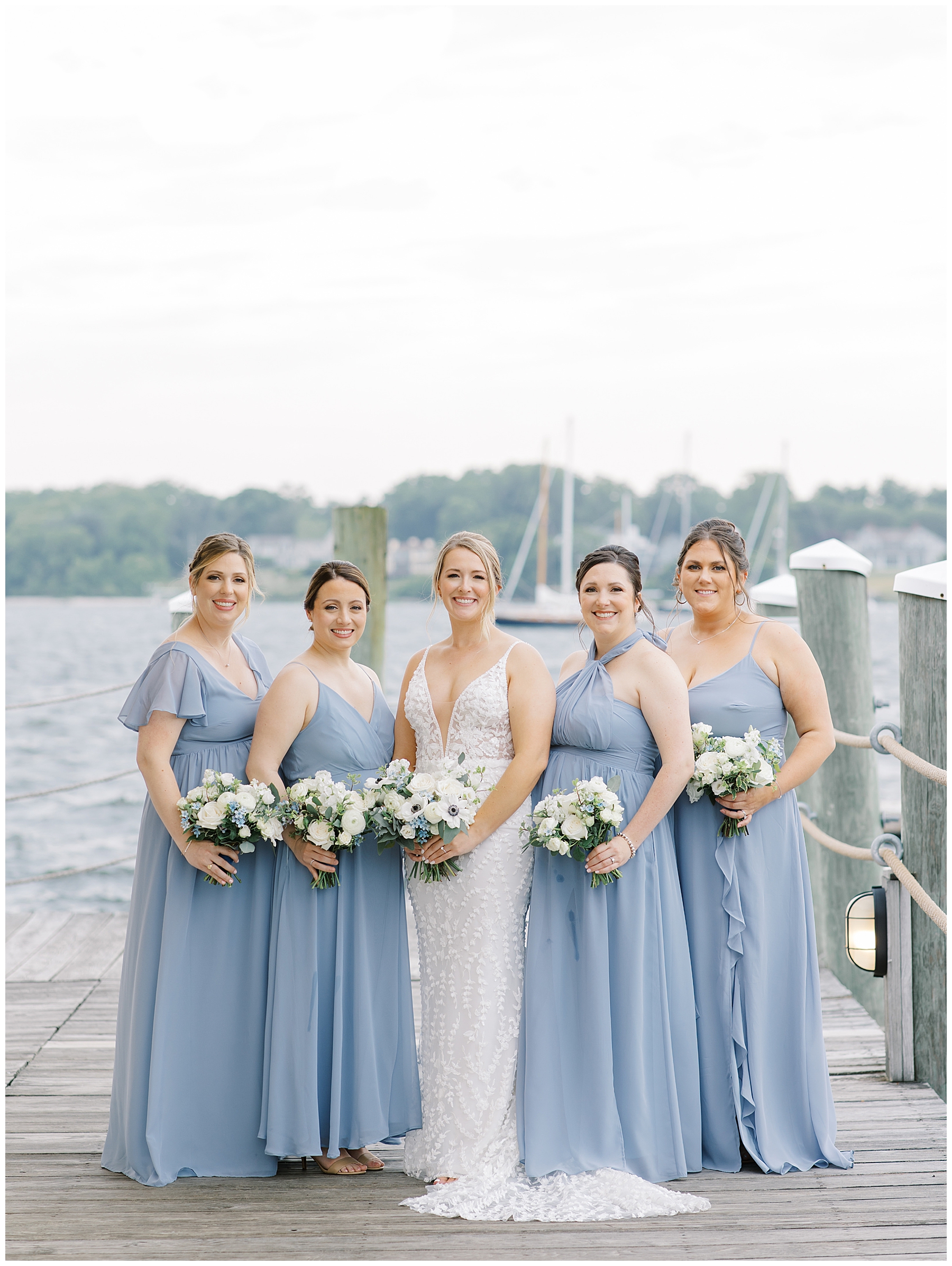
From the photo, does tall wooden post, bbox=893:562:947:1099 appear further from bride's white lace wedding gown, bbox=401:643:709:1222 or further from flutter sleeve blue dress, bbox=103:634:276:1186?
flutter sleeve blue dress, bbox=103:634:276:1186

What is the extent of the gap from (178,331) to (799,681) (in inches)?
1237

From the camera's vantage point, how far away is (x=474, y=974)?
3.66 metres

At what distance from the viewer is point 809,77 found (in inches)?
947

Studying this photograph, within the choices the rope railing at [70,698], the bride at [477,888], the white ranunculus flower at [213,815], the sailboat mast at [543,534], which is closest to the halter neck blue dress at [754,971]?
the bride at [477,888]

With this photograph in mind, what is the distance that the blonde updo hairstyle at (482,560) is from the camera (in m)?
3.69

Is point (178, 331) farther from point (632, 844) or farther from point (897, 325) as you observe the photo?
point (632, 844)

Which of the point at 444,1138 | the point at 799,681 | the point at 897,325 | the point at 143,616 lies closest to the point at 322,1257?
the point at 444,1138

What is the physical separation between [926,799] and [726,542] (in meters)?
1.41

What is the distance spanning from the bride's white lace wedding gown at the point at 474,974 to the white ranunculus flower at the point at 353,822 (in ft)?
0.92

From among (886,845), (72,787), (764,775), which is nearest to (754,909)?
(764,775)

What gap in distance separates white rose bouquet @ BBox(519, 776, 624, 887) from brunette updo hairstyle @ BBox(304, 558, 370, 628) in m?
0.91

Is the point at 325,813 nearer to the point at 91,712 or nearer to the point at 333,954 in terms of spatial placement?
the point at 333,954

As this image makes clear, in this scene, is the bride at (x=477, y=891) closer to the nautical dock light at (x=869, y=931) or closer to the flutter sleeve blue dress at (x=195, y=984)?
the flutter sleeve blue dress at (x=195, y=984)

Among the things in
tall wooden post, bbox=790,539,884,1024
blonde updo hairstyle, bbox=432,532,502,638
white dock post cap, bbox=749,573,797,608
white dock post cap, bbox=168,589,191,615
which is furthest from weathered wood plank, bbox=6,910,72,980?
white dock post cap, bbox=749,573,797,608
